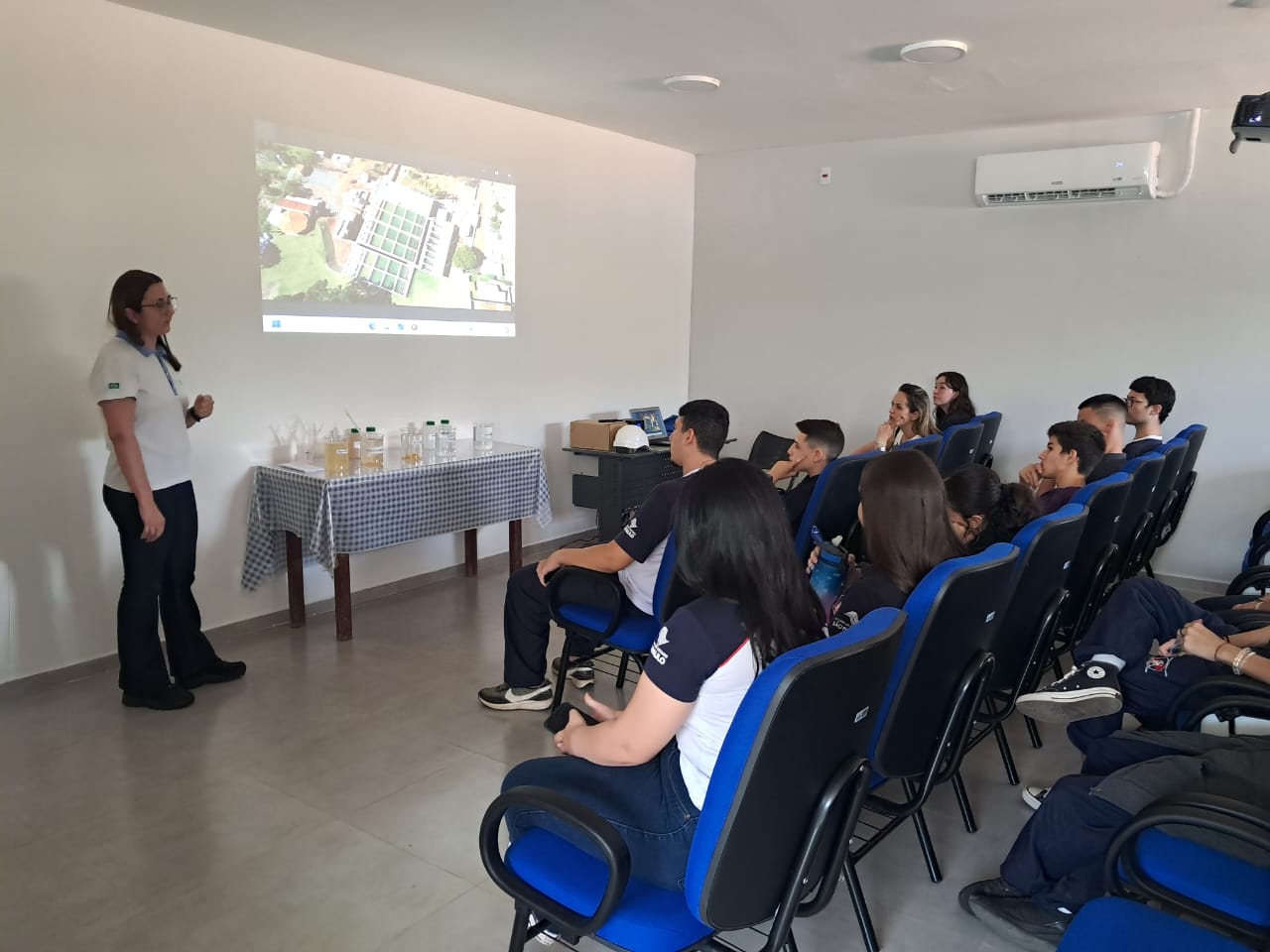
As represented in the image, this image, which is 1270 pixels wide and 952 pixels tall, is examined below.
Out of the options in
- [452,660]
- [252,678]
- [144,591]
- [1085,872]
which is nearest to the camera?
[1085,872]

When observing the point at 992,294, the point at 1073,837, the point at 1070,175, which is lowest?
the point at 1073,837

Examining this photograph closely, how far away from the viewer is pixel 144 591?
3.19 metres

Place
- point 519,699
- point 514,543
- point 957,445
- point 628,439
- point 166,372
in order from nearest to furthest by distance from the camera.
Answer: point 166,372, point 519,699, point 957,445, point 514,543, point 628,439

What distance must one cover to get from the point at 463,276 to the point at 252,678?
97.8 inches

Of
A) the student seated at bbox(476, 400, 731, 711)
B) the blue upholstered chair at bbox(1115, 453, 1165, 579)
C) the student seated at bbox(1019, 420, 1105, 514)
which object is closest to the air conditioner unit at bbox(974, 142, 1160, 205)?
the blue upholstered chair at bbox(1115, 453, 1165, 579)

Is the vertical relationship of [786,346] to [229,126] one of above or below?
below

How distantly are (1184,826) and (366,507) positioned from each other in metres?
3.27

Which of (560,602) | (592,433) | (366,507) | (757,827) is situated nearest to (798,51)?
(592,433)

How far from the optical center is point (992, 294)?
5633 mm

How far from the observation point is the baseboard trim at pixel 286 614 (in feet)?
11.2

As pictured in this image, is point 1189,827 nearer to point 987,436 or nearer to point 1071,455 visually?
point 1071,455

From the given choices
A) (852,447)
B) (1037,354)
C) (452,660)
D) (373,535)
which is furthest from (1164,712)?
(852,447)

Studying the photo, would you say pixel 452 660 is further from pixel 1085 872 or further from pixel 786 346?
pixel 786 346

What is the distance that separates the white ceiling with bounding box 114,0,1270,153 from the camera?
3.38 m
